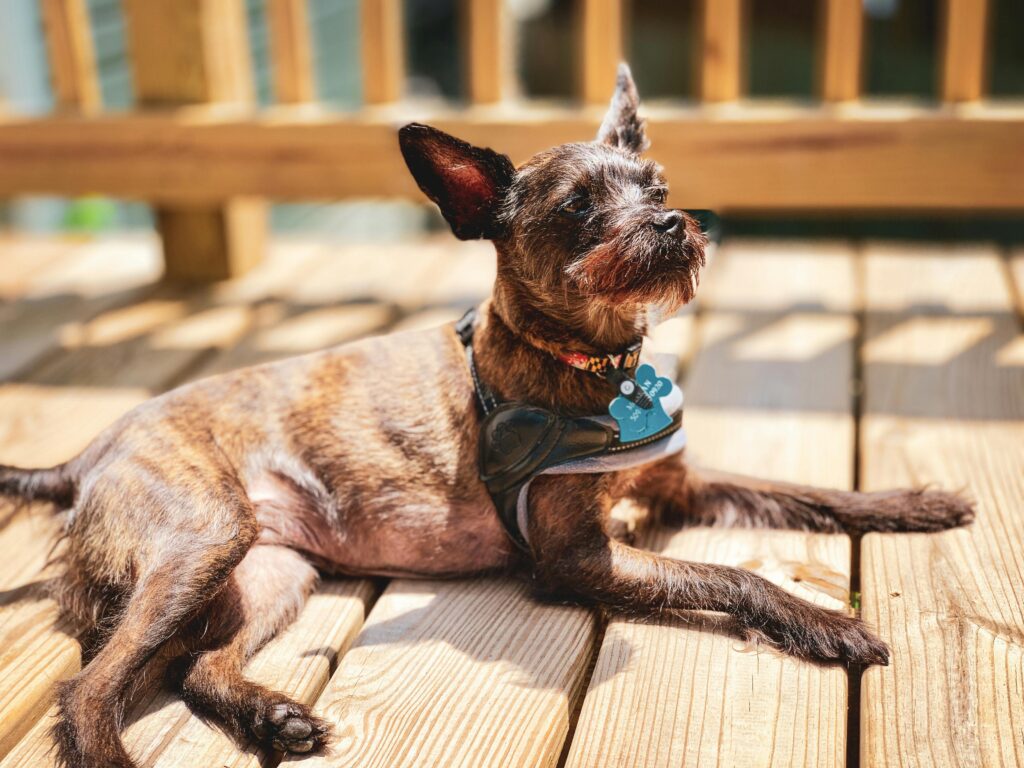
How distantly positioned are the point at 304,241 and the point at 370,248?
35 centimetres

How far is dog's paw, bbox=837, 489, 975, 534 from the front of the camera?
2.43 metres

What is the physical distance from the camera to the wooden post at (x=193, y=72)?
392cm

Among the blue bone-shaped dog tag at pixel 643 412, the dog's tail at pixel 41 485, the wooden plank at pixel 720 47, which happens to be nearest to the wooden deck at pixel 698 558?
the dog's tail at pixel 41 485

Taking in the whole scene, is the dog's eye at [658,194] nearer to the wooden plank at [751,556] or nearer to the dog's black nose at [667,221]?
the dog's black nose at [667,221]

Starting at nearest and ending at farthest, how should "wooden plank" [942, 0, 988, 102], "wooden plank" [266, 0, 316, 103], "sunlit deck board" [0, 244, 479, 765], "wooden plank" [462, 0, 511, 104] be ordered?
"sunlit deck board" [0, 244, 479, 765] < "wooden plank" [942, 0, 988, 102] < "wooden plank" [462, 0, 511, 104] < "wooden plank" [266, 0, 316, 103]

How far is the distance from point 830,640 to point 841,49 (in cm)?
225

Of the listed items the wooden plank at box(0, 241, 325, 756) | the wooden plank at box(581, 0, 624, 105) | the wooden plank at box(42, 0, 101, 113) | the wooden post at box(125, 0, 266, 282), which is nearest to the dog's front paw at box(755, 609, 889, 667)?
the wooden plank at box(0, 241, 325, 756)

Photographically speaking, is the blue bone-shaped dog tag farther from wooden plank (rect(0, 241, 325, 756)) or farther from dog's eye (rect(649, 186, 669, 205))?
wooden plank (rect(0, 241, 325, 756))

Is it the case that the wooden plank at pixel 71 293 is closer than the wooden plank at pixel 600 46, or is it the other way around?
the wooden plank at pixel 600 46

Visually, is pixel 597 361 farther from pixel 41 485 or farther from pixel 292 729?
pixel 41 485

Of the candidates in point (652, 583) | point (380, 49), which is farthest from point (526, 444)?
point (380, 49)

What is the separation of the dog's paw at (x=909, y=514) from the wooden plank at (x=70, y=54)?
120 inches

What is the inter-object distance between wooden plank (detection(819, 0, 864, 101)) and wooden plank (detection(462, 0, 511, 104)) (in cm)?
106

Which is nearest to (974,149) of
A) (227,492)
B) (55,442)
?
(227,492)
